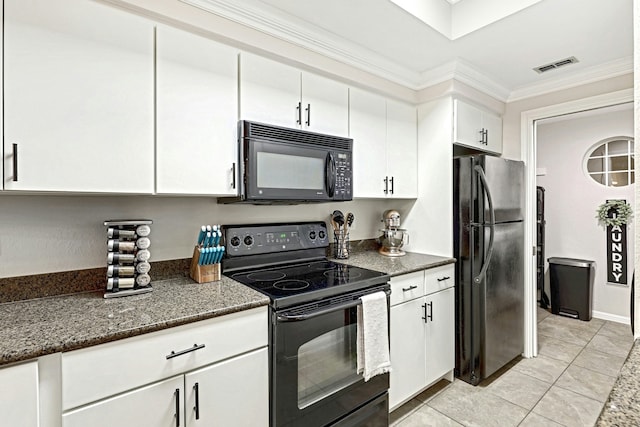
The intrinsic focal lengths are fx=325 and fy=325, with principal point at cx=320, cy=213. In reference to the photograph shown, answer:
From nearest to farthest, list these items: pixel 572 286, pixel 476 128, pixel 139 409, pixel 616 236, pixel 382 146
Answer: pixel 139 409
pixel 382 146
pixel 476 128
pixel 616 236
pixel 572 286

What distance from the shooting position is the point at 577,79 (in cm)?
252

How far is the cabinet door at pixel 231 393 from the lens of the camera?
121cm

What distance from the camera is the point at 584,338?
125 inches

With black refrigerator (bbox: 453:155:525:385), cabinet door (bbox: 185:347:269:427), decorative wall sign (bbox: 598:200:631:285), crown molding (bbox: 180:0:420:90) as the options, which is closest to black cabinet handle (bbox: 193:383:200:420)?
cabinet door (bbox: 185:347:269:427)

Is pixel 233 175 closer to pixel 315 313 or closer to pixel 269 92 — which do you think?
pixel 269 92

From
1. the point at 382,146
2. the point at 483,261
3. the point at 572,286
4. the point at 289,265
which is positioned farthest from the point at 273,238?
the point at 572,286

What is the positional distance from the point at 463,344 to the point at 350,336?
1.24 m

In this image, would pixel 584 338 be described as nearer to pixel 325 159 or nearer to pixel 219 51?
pixel 325 159

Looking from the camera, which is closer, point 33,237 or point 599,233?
point 33,237

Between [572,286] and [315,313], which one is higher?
[315,313]

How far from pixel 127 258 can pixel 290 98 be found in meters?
1.18

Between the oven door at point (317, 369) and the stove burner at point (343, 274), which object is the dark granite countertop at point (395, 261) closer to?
the stove burner at point (343, 274)

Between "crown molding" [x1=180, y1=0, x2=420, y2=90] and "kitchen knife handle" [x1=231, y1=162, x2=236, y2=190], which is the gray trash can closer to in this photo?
"crown molding" [x1=180, y1=0, x2=420, y2=90]

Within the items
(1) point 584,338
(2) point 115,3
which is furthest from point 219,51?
(1) point 584,338
